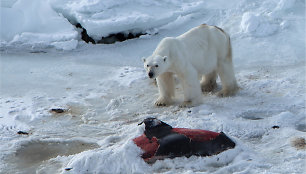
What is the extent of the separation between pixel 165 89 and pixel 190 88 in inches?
13.5

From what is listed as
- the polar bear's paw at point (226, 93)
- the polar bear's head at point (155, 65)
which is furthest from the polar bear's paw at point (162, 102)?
the polar bear's paw at point (226, 93)

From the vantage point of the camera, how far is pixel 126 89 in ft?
21.9

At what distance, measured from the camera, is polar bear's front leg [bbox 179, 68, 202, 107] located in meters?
5.82

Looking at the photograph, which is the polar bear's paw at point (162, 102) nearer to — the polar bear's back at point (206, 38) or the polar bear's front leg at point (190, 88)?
the polar bear's front leg at point (190, 88)

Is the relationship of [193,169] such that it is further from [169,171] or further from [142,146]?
[142,146]

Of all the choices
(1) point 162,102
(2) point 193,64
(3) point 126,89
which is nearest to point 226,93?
(2) point 193,64

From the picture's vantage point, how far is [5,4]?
939 centimetres

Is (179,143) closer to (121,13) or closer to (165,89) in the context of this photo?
(165,89)

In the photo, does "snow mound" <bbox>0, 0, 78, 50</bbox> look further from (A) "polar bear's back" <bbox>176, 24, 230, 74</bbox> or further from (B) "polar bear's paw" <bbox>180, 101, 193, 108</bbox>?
(B) "polar bear's paw" <bbox>180, 101, 193, 108</bbox>

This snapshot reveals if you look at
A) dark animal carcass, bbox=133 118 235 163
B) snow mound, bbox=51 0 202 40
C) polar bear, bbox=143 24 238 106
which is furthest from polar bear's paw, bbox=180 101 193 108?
snow mound, bbox=51 0 202 40

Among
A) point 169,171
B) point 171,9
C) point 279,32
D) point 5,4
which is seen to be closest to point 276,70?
point 279,32

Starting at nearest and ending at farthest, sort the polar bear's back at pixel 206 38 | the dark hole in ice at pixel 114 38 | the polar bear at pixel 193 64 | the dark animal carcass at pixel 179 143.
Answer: the dark animal carcass at pixel 179 143
the polar bear at pixel 193 64
the polar bear's back at pixel 206 38
the dark hole in ice at pixel 114 38

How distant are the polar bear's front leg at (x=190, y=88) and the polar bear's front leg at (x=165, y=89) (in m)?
0.21

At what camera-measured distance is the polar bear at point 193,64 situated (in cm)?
570
